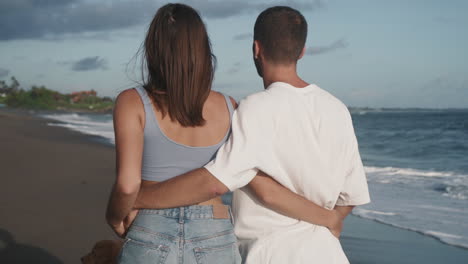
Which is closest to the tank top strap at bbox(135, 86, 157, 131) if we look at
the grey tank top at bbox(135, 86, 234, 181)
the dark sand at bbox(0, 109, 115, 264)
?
the grey tank top at bbox(135, 86, 234, 181)

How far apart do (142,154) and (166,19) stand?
0.55 m

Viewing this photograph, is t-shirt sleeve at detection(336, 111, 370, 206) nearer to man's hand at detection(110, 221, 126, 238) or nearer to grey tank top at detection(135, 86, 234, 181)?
grey tank top at detection(135, 86, 234, 181)

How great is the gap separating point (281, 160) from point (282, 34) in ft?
1.75

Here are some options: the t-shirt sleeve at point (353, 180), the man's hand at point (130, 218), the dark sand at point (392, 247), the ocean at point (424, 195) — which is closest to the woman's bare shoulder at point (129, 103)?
the man's hand at point (130, 218)

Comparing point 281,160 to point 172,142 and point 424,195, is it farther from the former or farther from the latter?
point 424,195

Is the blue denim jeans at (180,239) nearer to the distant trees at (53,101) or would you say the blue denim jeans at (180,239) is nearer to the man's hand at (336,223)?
the man's hand at (336,223)

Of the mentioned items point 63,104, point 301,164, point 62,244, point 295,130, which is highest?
point 295,130

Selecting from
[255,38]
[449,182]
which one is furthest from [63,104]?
[255,38]

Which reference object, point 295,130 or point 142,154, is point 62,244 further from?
point 295,130

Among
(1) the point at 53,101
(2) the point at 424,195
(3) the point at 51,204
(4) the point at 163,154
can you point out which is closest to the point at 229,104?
(4) the point at 163,154

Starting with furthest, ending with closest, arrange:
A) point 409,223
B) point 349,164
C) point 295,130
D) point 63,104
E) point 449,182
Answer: point 63,104, point 449,182, point 409,223, point 349,164, point 295,130

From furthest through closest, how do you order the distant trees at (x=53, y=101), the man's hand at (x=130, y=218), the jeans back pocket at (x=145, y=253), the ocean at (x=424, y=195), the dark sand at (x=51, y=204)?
the distant trees at (x=53, y=101), the ocean at (x=424, y=195), the dark sand at (x=51, y=204), the man's hand at (x=130, y=218), the jeans back pocket at (x=145, y=253)

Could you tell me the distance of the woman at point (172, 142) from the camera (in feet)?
6.08

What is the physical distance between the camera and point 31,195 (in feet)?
21.1
